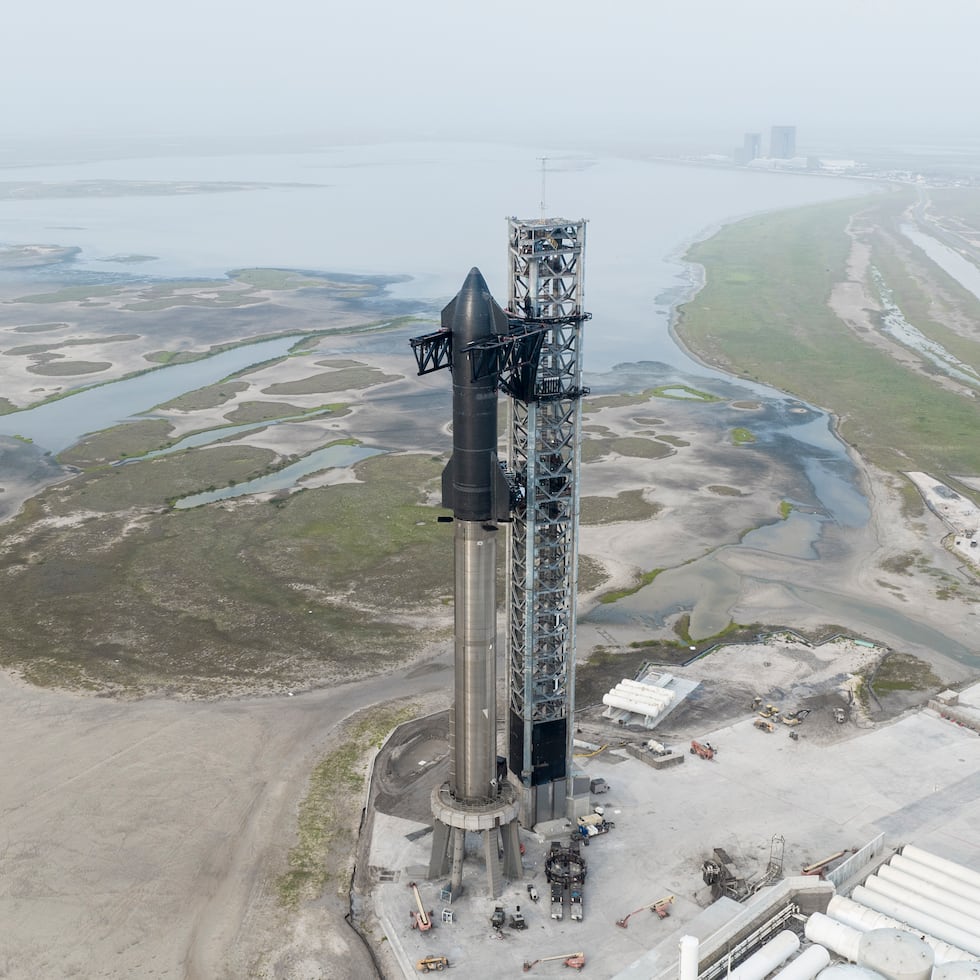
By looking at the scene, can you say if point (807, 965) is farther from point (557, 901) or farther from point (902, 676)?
point (902, 676)

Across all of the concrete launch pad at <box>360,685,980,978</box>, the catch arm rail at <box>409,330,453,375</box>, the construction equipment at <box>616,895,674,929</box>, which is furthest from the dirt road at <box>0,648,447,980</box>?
the catch arm rail at <box>409,330,453,375</box>

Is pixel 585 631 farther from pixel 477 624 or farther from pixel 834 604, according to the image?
pixel 477 624

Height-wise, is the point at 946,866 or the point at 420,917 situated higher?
the point at 946,866

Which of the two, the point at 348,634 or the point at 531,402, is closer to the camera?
the point at 531,402

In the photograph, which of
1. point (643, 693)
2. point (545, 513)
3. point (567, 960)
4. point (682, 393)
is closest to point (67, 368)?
point (682, 393)

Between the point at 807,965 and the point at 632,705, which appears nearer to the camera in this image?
the point at 807,965

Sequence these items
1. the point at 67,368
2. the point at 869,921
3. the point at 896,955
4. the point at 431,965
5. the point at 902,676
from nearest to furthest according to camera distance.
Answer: the point at 896,955, the point at 869,921, the point at 431,965, the point at 902,676, the point at 67,368

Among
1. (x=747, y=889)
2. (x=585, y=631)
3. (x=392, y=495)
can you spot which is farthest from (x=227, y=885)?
(x=392, y=495)
